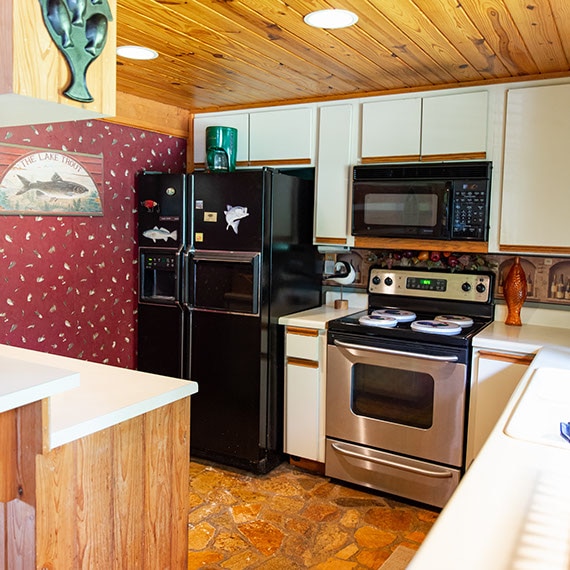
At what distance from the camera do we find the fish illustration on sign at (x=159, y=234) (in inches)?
135

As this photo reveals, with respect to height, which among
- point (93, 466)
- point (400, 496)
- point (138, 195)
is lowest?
point (400, 496)

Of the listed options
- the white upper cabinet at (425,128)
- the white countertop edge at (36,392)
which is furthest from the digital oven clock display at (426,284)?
the white countertop edge at (36,392)

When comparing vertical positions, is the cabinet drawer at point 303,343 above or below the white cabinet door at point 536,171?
below

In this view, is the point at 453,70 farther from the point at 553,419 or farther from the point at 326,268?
the point at 553,419

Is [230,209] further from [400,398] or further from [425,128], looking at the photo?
[400,398]

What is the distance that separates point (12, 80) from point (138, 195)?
8.20ft

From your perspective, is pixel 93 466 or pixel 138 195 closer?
pixel 93 466

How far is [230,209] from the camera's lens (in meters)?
3.24

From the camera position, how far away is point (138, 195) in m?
3.59

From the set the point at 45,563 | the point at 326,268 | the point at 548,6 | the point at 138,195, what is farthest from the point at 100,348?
the point at 548,6

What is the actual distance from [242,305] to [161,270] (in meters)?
0.63

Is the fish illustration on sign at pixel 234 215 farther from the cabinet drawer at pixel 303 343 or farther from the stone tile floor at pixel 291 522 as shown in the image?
the stone tile floor at pixel 291 522

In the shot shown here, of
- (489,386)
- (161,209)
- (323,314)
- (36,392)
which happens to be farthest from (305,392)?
(36,392)

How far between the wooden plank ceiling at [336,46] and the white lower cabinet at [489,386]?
52.6 inches
